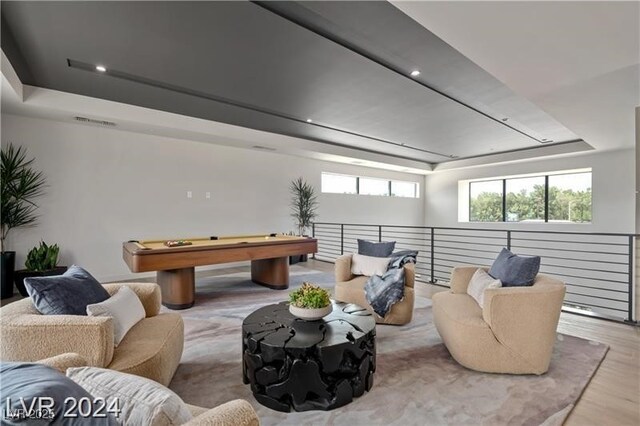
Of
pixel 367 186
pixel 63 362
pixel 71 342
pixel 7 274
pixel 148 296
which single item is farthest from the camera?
pixel 367 186

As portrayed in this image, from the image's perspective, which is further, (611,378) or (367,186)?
(367,186)

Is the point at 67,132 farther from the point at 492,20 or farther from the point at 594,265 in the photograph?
the point at 594,265

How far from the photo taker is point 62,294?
1.91 metres

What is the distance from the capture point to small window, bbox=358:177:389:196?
29.8 ft

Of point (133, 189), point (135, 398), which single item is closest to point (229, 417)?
point (135, 398)

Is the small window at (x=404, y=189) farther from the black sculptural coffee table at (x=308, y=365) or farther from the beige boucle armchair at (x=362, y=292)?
the black sculptural coffee table at (x=308, y=365)

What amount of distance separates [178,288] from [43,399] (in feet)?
11.0

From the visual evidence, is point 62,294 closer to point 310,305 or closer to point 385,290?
point 310,305

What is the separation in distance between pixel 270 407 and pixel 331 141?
5942 millimetres

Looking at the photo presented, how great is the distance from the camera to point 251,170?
6867 mm

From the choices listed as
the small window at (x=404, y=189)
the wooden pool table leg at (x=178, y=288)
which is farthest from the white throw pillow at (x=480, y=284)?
the small window at (x=404, y=189)

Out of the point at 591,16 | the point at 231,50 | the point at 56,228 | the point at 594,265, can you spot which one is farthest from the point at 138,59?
the point at 594,265

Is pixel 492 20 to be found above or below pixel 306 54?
below

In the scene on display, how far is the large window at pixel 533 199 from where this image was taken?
24.5 ft
